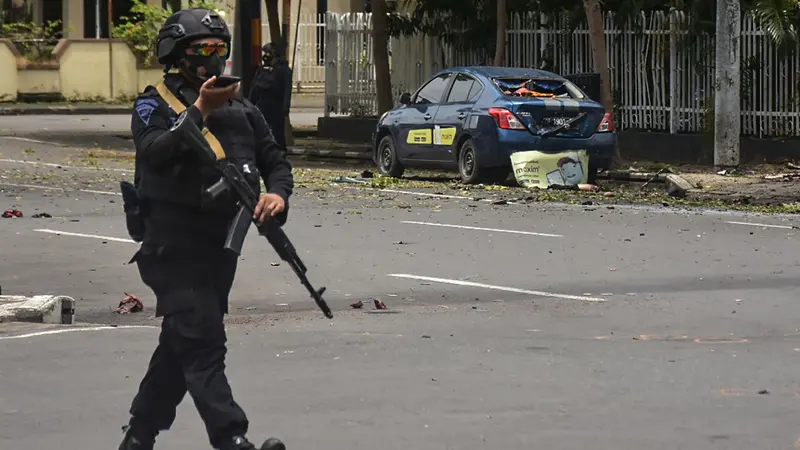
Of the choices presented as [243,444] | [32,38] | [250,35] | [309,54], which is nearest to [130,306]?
[243,444]

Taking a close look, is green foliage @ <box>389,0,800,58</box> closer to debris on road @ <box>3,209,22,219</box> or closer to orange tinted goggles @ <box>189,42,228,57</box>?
debris on road @ <box>3,209,22,219</box>

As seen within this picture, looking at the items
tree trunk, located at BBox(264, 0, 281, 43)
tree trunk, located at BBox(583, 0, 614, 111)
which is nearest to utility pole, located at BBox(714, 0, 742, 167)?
tree trunk, located at BBox(583, 0, 614, 111)

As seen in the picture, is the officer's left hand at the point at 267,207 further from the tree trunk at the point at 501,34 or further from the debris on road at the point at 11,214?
the tree trunk at the point at 501,34

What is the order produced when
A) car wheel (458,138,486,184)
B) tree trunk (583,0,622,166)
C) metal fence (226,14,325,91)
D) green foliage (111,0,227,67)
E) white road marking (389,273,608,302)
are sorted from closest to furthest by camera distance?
white road marking (389,273,608,302) < car wheel (458,138,486,184) < tree trunk (583,0,622,166) < green foliage (111,0,227,67) < metal fence (226,14,325,91)

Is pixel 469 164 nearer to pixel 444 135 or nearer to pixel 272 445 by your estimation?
pixel 444 135

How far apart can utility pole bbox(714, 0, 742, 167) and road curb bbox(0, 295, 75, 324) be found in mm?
14321

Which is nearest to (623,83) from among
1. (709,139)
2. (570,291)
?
(709,139)

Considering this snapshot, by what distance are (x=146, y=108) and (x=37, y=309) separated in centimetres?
426

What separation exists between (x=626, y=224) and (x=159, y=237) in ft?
34.5

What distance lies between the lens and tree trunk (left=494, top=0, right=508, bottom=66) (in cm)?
2770

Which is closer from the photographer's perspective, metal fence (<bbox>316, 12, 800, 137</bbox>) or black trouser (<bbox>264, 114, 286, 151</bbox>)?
metal fence (<bbox>316, 12, 800, 137</bbox>)

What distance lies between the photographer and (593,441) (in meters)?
7.07

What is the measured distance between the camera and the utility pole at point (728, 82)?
2334 centimetres

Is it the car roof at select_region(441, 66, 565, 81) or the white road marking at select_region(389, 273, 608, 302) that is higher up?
the car roof at select_region(441, 66, 565, 81)
